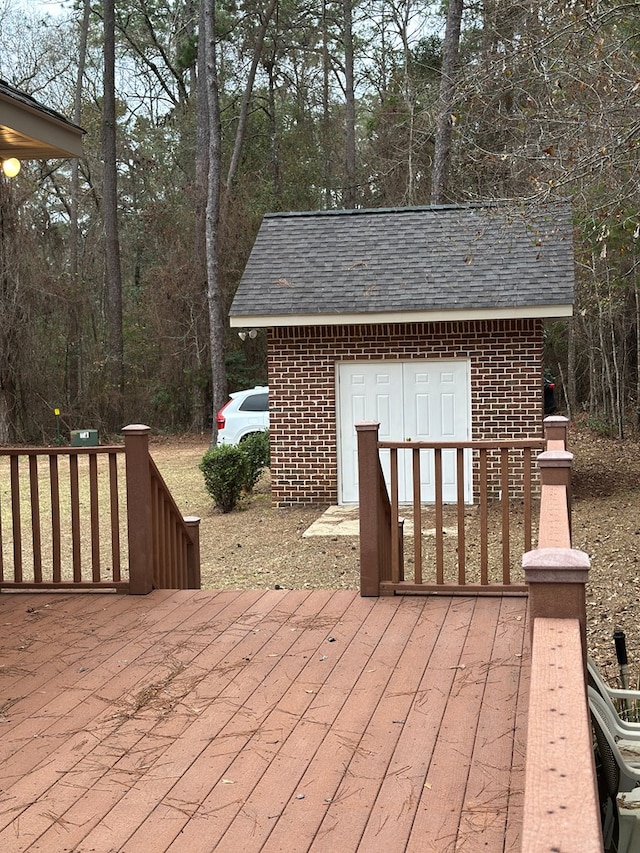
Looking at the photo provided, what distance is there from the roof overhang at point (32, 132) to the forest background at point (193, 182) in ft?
41.6

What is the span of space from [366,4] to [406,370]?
56.2ft

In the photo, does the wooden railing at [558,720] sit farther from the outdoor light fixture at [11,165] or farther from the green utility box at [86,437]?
the green utility box at [86,437]

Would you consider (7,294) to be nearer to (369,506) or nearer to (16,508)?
(16,508)

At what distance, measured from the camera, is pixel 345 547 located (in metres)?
11.2

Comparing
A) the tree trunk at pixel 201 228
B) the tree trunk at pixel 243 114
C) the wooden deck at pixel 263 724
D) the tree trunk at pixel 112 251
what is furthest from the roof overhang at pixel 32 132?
the tree trunk at pixel 243 114

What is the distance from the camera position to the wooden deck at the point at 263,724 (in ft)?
10.7

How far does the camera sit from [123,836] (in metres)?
3.21

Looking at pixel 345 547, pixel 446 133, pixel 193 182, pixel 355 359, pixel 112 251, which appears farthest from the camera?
pixel 193 182

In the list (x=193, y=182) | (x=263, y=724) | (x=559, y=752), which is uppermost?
(x=193, y=182)

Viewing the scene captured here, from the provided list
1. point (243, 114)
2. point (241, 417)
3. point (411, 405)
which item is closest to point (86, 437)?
point (241, 417)

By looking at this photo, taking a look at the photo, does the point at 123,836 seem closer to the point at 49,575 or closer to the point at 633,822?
the point at 633,822

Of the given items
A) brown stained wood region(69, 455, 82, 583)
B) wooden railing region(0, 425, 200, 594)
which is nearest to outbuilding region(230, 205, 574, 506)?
wooden railing region(0, 425, 200, 594)

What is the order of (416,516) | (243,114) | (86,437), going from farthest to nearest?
(243,114) < (86,437) < (416,516)

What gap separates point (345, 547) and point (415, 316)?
11.3 ft
